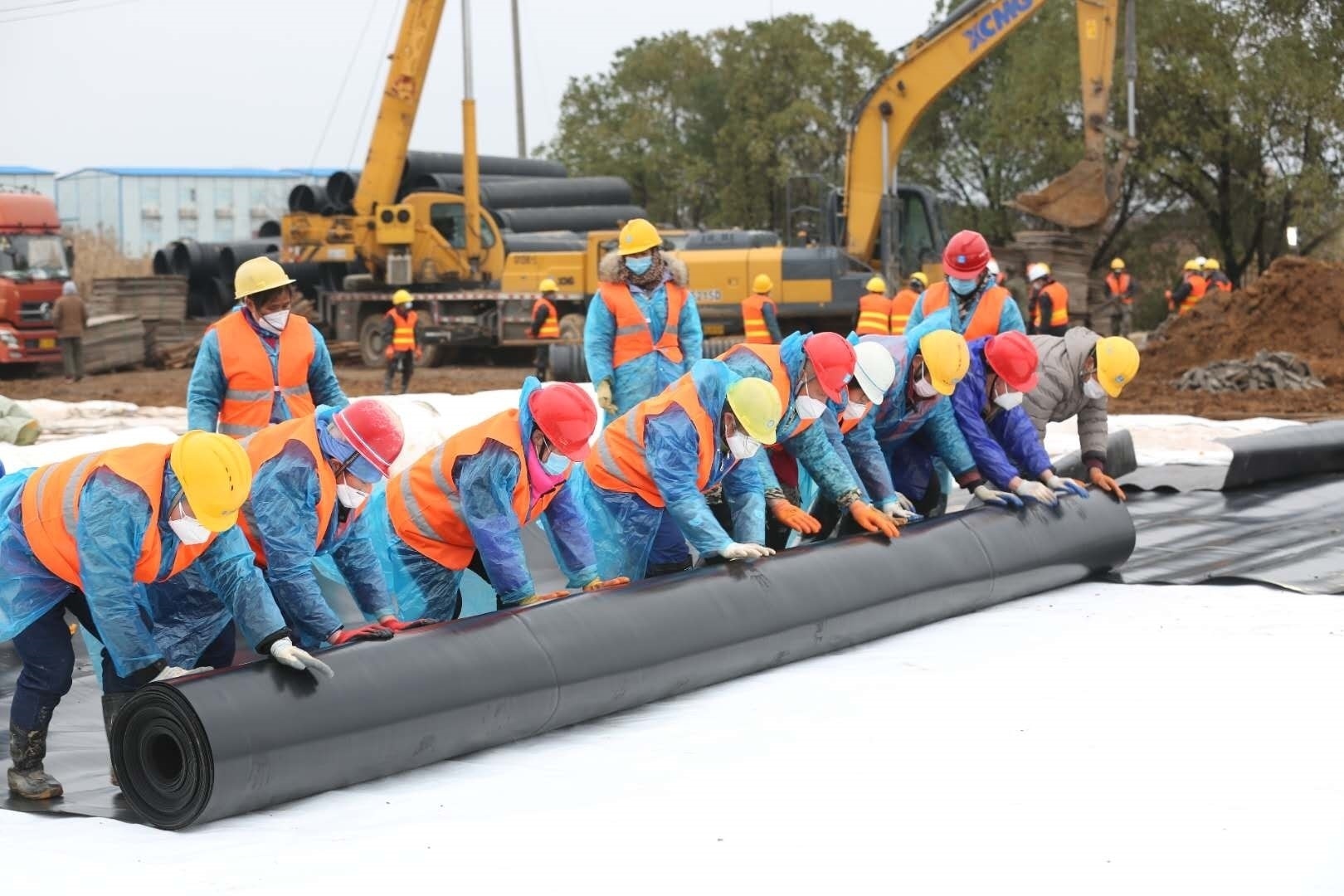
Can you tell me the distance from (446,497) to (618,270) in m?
2.85

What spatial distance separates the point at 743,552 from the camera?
600 cm

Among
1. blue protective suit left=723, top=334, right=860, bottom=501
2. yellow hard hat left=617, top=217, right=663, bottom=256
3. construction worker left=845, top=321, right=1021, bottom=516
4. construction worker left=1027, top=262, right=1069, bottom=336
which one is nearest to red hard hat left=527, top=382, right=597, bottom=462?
blue protective suit left=723, top=334, right=860, bottom=501

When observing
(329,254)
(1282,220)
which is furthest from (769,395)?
(1282,220)

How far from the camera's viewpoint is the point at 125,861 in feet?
12.9

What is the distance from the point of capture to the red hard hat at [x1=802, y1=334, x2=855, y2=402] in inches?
256

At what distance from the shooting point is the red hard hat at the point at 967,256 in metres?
8.20

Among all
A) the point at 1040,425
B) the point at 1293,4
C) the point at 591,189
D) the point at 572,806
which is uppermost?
the point at 1293,4

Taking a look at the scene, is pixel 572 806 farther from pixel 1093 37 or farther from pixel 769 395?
pixel 1093 37

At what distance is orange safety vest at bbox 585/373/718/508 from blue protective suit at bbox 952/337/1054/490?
1.77m

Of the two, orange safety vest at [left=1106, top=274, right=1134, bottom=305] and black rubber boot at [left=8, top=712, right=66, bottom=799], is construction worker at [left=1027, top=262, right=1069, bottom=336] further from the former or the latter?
black rubber boot at [left=8, top=712, right=66, bottom=799]

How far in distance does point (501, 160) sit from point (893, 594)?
20.7m

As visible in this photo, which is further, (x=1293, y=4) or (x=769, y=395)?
(x=1293, y=4)

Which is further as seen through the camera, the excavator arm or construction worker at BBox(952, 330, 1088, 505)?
the excavator arm

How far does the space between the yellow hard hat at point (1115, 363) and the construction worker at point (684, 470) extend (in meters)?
2.07
